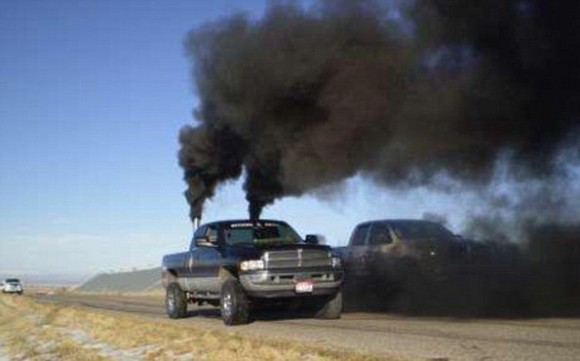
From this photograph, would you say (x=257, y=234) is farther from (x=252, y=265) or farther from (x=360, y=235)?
(x=360, y=235)

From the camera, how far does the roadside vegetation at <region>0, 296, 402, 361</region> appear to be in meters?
10.2

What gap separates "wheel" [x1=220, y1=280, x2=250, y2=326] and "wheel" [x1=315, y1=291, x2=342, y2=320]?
1517 millimetres

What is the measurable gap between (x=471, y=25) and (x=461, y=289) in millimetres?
5400

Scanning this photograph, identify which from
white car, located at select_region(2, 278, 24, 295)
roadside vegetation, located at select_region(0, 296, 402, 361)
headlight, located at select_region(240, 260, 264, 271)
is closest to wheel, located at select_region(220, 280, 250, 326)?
headlight, located at select_region(240, 260, 264, 271)

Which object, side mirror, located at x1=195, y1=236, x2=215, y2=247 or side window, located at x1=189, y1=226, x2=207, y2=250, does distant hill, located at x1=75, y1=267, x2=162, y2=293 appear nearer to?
side window, located at x1=189, y1=226, x2=207, y2=250

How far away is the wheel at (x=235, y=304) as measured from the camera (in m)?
15.0

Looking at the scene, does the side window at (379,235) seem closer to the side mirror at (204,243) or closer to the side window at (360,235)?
the side window at (360,235)

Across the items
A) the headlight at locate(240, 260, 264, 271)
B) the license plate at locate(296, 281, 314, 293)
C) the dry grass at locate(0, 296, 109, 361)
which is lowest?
the dry grass at locate(0, 296, 109, 361)

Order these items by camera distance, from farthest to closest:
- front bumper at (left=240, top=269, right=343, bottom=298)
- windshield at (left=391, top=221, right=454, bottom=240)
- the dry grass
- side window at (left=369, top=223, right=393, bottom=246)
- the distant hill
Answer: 1. the distant hill
2. side window at (left=369, top=223, right=393, bottom=246)
3. windshield at (left=391, top=221, right=454, bottom=240)
4. front bumper at (left=240, top=269, right=343, bottom=298)
5. the dry grass

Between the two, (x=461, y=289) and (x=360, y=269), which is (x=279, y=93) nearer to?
(x=360, y=269)

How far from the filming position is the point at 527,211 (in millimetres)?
15547

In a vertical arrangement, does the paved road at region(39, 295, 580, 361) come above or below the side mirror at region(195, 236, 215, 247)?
below

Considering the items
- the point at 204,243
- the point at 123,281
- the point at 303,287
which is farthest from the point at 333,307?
the point at 123,281

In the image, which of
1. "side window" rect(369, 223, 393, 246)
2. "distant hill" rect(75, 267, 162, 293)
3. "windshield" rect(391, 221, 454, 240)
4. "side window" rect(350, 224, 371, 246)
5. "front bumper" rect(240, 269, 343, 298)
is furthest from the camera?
"distant hill" rect(75, 267, 162, 293)
